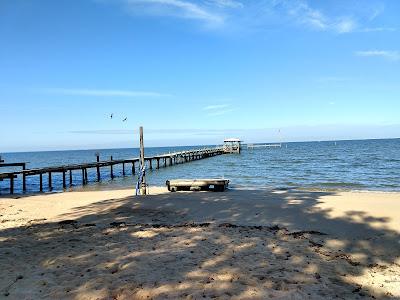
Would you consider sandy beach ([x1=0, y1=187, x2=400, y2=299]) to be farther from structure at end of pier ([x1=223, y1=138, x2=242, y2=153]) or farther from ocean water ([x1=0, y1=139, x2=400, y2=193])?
structure at end of pier ([x1=223, y1=138, x2=242, y2=153])

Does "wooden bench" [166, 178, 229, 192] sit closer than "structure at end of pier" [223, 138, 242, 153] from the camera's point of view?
Yes

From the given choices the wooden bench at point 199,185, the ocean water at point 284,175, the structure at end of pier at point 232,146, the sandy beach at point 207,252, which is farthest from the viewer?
the structure at end of pier at point 232,146

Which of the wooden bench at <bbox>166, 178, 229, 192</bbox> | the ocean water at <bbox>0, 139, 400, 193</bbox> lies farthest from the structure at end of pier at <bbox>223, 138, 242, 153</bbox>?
the wooden bench at <bbox>166, 178, 229, 192</bbox>

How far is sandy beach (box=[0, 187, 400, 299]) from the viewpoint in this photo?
17.9ft

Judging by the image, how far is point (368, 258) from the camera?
7.29 meters

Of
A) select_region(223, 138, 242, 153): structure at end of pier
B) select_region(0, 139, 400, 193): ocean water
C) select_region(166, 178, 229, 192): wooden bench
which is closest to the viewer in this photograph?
select_region(166, 178, 229, 192): wooden bench

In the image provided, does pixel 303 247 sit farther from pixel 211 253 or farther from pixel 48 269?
pixel 48 269

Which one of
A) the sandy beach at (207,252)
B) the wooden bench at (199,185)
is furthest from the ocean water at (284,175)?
the sandy beach at (207,252)

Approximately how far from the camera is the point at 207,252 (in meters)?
7.14

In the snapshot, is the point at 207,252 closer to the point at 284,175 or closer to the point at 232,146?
the point at 284,175

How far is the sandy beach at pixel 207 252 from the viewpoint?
546 centimetres

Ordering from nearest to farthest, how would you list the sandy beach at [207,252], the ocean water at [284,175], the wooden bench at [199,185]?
the sandy beach at [207,252]
the wooden bench at [199,185]
the ocean water at [284,175]

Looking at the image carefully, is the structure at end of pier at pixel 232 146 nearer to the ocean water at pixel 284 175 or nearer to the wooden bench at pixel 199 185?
the ocean water at pixel 284 175

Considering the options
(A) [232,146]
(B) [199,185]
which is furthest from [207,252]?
(A) [232,146]
